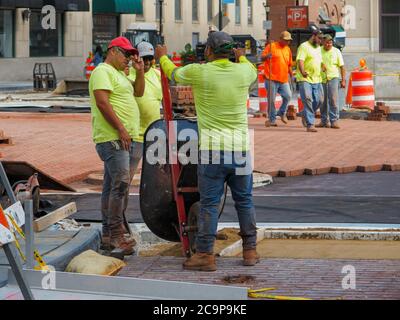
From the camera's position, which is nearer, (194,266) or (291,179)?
(194,266)

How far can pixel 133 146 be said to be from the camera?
32.1 feet

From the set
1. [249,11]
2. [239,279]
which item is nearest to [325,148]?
[239,279]

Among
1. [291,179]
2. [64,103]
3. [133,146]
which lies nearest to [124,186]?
[133,146]

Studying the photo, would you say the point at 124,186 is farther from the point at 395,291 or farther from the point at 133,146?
the point at 395,291

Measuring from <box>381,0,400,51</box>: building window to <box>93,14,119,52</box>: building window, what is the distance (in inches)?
1088

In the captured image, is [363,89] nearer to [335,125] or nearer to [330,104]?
[330,104]

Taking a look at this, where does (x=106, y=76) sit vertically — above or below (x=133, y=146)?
above

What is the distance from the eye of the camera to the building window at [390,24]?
3231 cm

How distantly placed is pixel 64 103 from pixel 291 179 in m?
16.5

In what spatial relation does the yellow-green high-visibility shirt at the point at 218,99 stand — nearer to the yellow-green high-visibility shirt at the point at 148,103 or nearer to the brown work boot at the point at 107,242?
the brown work boot at the point at 107,242

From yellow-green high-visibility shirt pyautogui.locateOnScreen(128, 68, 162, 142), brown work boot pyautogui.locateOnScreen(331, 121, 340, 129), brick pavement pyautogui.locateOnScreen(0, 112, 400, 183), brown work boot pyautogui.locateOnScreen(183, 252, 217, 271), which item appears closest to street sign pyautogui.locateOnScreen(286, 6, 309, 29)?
brick pavement pyautogui.locateOnScreen(0, 112, 400, 183)

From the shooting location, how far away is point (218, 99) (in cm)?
848

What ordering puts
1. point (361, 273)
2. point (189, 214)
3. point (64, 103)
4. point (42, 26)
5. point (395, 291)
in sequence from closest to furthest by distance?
point (395, 291) < point (361, 273) < point (189, 214) < point (64, 103) < point (42, 26)

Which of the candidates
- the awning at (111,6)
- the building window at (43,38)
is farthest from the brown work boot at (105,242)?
the awning at (111,6)
